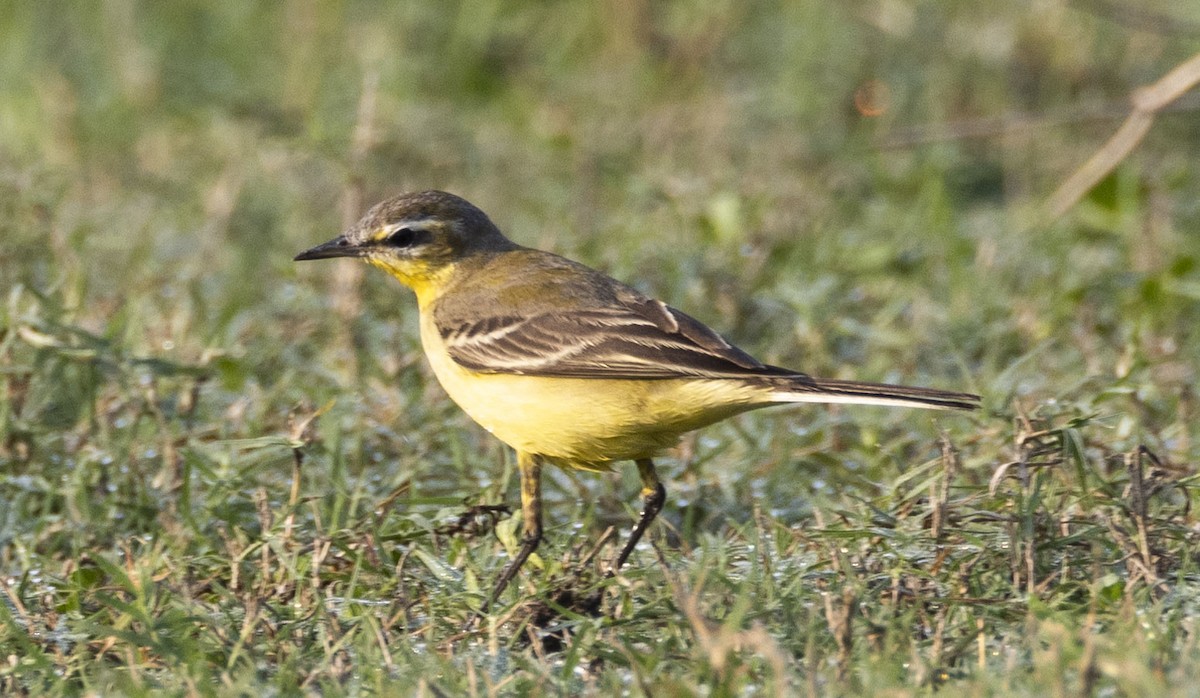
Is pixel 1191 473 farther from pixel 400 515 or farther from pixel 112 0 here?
pixel 112 0

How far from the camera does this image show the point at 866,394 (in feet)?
15.4

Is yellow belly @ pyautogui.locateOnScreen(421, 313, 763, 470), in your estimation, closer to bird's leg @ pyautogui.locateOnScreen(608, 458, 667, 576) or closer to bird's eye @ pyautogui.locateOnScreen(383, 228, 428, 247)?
bird's leg @ pyautogui.locateOnScreen(608, 458, 667, 576)

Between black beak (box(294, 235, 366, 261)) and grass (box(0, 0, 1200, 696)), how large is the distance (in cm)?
53

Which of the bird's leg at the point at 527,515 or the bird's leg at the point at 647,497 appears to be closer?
the bird's leg at the point at 527,515

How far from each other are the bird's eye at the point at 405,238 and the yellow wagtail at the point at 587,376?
0.18 metres

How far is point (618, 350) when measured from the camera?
5180 millimetres

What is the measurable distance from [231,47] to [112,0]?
2.62 feet

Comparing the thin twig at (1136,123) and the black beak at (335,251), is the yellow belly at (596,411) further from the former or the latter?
the thin twig at (1136,123)

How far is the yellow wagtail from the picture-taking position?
492cm

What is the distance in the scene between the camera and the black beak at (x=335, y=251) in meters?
5.89

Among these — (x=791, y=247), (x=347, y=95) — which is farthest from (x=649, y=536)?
(x=347, y=95)

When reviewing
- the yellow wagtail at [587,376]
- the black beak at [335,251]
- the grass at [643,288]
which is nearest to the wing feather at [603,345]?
the yellow wagtail at [587,376]

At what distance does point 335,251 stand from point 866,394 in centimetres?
213

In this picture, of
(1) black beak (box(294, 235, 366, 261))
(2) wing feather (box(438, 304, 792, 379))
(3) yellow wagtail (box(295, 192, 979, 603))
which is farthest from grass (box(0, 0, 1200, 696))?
(1) black beak (box(294, 235, 366, 261))
